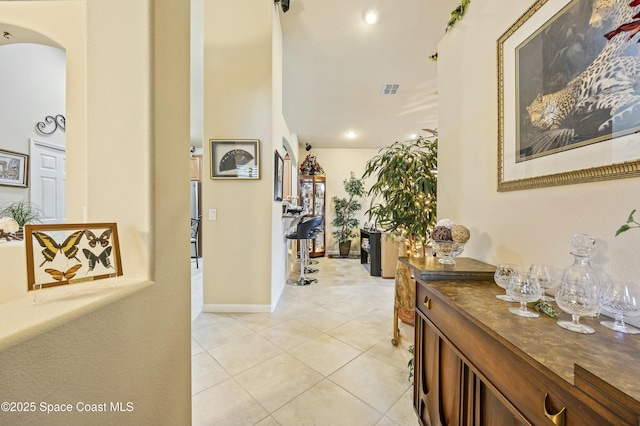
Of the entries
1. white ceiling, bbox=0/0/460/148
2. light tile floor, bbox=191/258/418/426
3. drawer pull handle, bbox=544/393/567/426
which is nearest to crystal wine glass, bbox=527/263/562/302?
drawer pull handle, bbox=544/393/567/426

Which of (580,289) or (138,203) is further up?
(138,203)

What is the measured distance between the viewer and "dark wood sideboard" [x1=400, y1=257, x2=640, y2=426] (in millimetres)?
458

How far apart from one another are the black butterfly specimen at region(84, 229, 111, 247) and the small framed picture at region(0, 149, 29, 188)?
125 inches

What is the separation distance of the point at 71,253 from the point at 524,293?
1468 millimetres

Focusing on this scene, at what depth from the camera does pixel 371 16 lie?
2.69 meters

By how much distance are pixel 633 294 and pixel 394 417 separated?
133cm

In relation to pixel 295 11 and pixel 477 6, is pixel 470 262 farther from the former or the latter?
pixel 295 11

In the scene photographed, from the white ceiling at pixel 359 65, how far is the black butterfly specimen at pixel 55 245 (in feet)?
10.1

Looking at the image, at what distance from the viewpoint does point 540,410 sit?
575 millimetres

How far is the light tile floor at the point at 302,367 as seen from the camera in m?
1.46

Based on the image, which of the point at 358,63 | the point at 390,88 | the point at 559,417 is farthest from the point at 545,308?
the point at 390,88

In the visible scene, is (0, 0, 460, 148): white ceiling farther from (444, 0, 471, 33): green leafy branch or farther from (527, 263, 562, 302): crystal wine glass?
(527, 263, 562, 302): crystal wine glass

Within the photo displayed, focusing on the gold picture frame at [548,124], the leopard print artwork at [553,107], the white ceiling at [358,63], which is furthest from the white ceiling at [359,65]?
the leopard print artwork at [553,107]

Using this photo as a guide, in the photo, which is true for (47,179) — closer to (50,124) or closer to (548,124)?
(50,124)
